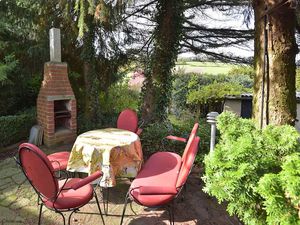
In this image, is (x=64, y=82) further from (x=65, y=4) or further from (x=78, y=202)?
(x=78, y=202)

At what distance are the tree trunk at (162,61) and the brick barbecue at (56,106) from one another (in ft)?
5.39

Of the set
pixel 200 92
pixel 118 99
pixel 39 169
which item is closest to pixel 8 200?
pixel 39 169

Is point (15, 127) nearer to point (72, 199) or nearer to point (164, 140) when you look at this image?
point (164, 140)

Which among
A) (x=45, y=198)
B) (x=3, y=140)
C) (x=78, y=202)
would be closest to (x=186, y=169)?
(x=78, y=202)

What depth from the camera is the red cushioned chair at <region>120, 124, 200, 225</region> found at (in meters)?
2.41

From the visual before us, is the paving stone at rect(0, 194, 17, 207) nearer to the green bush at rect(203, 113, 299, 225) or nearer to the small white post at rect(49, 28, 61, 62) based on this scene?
the green bush at rect(203, 113, 299, 225)

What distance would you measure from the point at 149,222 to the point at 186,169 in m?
0.83

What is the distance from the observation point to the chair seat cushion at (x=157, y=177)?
2449mm

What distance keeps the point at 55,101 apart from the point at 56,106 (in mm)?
139

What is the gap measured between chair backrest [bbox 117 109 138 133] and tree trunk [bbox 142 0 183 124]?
111 centimetres

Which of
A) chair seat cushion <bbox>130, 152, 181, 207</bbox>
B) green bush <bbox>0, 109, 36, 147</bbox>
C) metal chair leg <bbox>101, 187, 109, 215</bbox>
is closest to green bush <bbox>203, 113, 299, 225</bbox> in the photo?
chair seat cushion <bbox>130, 152, 181, 207</bbox>

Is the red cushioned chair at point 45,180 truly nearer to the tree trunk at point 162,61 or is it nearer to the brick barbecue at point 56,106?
the brick barbecue at point 56,106

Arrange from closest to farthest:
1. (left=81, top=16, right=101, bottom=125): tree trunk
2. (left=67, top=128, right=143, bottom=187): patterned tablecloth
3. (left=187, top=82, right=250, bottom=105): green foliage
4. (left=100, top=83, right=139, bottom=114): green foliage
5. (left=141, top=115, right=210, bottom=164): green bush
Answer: (left=67, top=128, right=143, bottom=187): patterned tablecloth
(left=141, top=115, right=210, bottom=164): green bush
(left=81, top=16, right=101, bottom=125): tree trunk
(left=100, top=83, right=139, bottom=114): green foliage
(left=187, top=82, right=250, bottom=105): green foliage

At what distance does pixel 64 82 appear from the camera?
5254 mm
